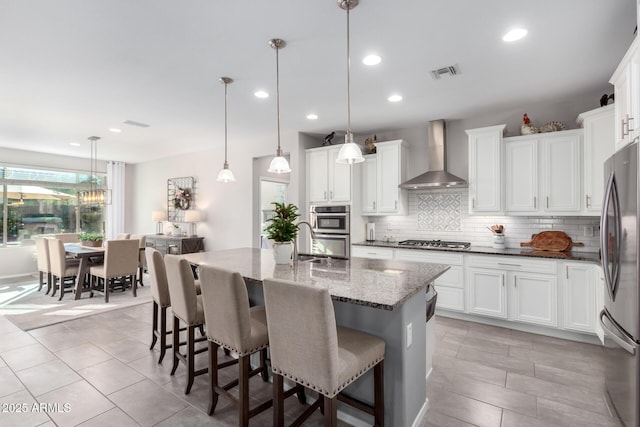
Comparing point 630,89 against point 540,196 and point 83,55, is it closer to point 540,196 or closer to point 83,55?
point 540,196

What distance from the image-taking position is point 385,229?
5137 mm

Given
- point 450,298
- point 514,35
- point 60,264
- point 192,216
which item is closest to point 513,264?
point 450,298

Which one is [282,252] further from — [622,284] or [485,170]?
[485,170]

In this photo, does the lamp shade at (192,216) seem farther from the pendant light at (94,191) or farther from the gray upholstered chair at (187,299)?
the gray upholstered chair at (187,299)

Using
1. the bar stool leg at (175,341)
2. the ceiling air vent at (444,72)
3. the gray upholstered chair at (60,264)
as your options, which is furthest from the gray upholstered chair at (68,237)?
the ceiling air vent at (444,72)

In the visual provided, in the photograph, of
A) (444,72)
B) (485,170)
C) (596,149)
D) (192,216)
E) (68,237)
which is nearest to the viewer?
(444,72)

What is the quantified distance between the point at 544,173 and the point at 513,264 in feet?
3.72

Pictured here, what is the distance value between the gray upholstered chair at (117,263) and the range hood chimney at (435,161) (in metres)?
4.44

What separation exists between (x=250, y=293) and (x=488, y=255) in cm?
283

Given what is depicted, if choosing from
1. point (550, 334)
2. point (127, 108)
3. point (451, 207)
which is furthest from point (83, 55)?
point (550, 334)

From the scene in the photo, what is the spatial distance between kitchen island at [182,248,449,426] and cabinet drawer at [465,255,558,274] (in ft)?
5.87

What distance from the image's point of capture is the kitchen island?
1723 millimetres

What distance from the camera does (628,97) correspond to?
7.22 ft

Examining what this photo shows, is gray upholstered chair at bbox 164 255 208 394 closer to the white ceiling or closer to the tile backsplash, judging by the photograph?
the white ceiling
